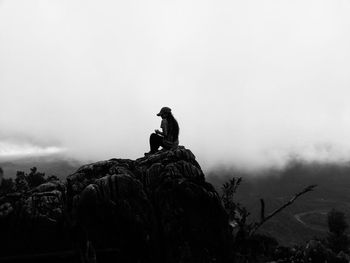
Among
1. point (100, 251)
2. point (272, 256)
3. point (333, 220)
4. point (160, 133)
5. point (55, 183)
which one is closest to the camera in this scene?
point (100, 251)

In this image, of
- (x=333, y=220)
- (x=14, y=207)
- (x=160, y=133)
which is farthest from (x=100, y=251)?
(x=333, y=220)

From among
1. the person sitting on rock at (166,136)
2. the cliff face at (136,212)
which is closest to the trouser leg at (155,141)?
the person sitting on rock at (166,136)

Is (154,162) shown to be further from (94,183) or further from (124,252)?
(124,252)

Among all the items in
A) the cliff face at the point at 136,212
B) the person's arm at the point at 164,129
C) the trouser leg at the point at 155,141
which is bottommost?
the cliff face at the point at 136,212

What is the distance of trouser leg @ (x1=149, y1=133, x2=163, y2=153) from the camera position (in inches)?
1435

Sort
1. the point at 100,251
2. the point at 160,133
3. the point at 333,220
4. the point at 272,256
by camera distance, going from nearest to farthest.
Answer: the point at 100,251, the point at 160,133, the point at 272,256, the point at 333,220

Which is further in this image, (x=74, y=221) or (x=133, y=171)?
(x=133, y=171)

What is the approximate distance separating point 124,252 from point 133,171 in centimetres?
646

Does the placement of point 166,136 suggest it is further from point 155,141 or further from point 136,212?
point 136,212

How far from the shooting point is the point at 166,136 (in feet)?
120

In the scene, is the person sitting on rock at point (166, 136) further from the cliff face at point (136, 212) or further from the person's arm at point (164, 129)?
the cliff face at point (136, 212)

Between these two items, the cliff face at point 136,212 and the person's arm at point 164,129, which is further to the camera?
the person's arm at point 164,129

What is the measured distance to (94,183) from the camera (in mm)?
32125

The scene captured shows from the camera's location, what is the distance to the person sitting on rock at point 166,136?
1427 inches
